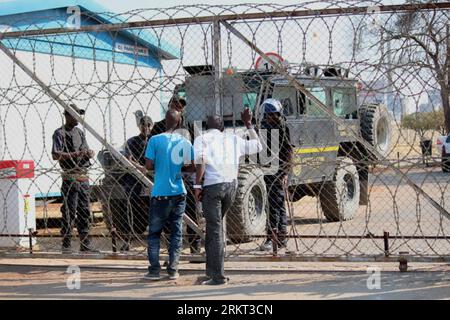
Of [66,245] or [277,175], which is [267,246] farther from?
[66,245]

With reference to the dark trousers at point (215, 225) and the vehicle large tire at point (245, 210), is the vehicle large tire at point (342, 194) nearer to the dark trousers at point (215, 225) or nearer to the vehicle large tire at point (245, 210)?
A: the vehicle large tire at point (245, 210)

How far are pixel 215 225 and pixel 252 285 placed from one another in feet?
2.27

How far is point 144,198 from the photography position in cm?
969

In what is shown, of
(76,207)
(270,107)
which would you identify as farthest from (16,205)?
(270,107)

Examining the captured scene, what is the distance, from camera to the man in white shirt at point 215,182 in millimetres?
7070

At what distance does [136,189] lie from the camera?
31.6ft

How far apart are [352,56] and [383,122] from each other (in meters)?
6.97

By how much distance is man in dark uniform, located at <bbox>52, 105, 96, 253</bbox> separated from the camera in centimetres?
865

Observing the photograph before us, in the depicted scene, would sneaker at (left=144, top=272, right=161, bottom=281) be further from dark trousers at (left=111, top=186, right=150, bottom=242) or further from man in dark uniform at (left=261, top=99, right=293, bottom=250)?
dark trousers at (left=111, top=186, right=150, bottom=242)

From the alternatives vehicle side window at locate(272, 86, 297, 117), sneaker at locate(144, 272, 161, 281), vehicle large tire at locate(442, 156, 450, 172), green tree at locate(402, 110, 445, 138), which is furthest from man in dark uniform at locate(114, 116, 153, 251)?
vehicle large tire at locate(442, 156, 450, 172)

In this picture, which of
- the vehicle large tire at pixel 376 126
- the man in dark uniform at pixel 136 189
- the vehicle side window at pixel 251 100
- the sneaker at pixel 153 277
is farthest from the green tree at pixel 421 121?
the vehicle large tire at pixel 376 126

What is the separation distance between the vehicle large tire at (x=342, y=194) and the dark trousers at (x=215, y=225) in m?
4.42
